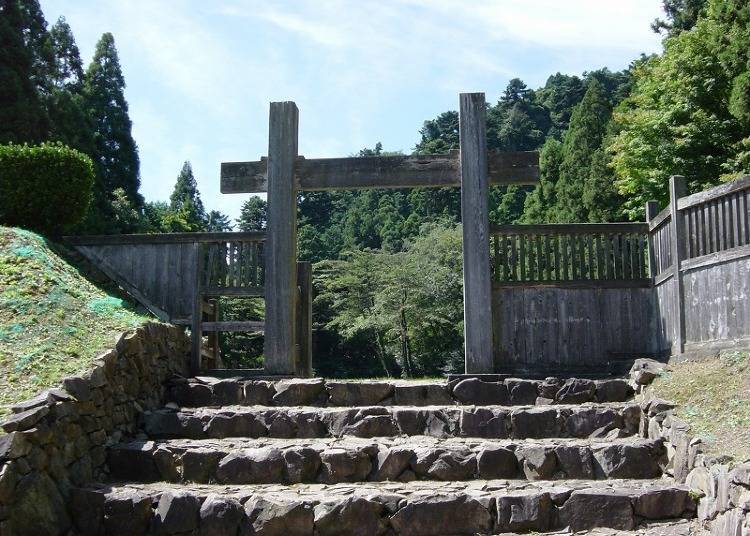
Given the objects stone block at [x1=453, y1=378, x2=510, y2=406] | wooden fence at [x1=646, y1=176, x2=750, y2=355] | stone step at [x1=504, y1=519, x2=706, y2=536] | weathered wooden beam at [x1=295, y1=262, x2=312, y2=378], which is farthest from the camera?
weathered wooden beam at [x1=295, y1=262, x2=312, y2=378]

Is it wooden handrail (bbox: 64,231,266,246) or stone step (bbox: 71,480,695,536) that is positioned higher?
wooden handrail (bbox: 64,231,266,246)

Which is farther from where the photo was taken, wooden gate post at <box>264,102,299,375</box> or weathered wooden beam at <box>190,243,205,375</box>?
weathered wooden beam at <box>190,243,205,375</box>

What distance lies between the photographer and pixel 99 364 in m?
6.84

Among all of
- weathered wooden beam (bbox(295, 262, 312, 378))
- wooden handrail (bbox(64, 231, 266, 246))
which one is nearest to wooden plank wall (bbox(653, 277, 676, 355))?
weathered wooden beam (bbox(295, 262, 312, 378))

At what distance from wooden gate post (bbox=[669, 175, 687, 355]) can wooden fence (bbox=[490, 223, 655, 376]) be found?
85 cm

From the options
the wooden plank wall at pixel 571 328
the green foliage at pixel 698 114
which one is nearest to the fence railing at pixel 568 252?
the wooden plank wall at pixel 571 328

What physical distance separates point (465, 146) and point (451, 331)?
60.0 feet

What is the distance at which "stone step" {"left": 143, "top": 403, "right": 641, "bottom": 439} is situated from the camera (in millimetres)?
6930

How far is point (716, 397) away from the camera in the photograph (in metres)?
6.18

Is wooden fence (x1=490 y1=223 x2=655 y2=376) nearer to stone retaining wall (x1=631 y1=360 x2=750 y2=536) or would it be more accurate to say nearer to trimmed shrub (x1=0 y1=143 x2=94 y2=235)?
stone retaining wall (x1=631 y1=360 x2=750 y2=536)

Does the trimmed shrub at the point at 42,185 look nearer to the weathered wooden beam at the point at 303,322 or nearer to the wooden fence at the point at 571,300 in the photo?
the weathered wooden beam at the point at 303,322

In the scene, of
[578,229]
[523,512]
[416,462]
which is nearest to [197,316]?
[416,462]

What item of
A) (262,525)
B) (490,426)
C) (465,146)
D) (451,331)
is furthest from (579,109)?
(262,525)

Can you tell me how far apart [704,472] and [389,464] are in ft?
8.13
